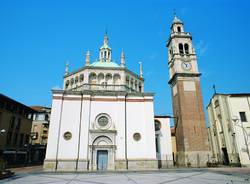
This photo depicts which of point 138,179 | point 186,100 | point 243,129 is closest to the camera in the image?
point 138,179

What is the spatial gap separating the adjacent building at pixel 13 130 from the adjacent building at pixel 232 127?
31.8m

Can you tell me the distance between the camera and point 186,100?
2891 cm

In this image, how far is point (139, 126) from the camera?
24.5m

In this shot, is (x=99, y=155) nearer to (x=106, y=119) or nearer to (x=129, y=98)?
(x=106, y=119)

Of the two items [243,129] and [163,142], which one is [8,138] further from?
[243,129]

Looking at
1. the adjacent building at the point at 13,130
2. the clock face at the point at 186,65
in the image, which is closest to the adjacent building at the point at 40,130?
the adjacent building at the point at 13,130

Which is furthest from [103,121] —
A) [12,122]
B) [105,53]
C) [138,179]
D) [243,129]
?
[243,129]

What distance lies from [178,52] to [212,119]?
1334cm

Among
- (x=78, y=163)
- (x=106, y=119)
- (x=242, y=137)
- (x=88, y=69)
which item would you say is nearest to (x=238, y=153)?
(x=242, y=137)

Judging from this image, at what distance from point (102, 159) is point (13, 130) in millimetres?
16467

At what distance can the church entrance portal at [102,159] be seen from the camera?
2280 cm

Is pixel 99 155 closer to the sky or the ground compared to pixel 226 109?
closer to the ground

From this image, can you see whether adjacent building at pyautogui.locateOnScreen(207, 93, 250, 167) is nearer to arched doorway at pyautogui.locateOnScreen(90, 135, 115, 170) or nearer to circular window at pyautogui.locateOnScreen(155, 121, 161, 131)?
circular window at pyautogui.locateOnScreen(155, 121, 161, 131)

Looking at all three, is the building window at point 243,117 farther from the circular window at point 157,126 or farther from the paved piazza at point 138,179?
the paved piazza at point 138,179
